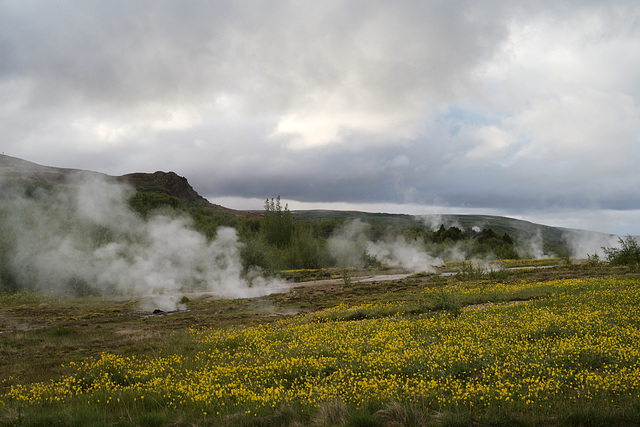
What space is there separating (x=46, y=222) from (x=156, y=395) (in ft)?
231

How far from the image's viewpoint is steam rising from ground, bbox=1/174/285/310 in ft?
180

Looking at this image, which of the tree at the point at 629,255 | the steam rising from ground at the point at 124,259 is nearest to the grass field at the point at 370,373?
the tree at the point at 629,255

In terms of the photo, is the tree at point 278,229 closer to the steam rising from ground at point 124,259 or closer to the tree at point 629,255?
the steam rising from ground at point 124,259

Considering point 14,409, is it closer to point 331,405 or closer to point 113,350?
point 331,405

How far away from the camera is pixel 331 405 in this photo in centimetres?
892

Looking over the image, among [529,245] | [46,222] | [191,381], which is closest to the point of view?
[191,381]

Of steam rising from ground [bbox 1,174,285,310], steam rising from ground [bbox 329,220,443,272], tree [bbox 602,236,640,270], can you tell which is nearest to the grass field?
tree [bbox 602,236,640,270]

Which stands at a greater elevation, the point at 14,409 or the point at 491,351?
the point at 491,351

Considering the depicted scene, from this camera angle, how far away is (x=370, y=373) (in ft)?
37.7

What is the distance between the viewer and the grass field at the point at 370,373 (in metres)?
8.80

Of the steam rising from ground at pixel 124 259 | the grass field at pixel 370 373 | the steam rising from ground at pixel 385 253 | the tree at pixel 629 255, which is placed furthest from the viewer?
the steam rising from ground at pixel 385 253

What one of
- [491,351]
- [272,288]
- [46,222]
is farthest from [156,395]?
[46,222]

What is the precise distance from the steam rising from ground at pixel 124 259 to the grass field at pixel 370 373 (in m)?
32.1

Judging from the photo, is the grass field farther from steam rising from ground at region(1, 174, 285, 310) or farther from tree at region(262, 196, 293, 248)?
tree at region(262, 196, 293, 248)
